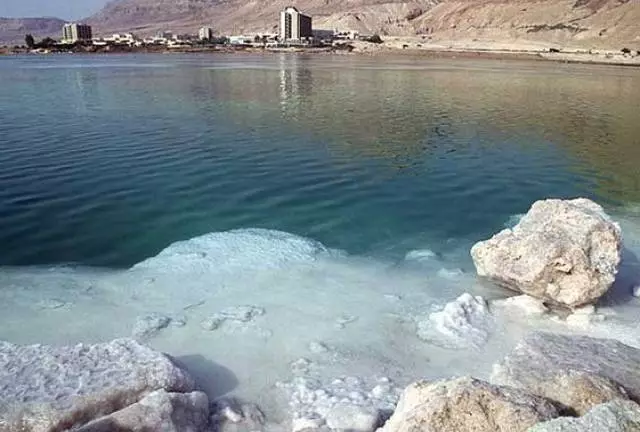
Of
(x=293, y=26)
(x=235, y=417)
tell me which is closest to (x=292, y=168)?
(x=235, y=417)

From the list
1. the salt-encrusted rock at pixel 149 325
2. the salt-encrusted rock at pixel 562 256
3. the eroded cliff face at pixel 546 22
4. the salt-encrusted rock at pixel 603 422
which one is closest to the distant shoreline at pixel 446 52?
the eroded cliff face at pixel 546 22

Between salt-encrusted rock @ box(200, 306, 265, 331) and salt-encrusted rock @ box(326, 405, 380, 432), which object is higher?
salt-encrusted rock @ box(326, 405, 380, 432)

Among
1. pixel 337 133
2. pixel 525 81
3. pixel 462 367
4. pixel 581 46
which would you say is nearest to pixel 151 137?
pixel 337 133

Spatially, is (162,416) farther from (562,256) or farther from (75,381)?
(562,256)

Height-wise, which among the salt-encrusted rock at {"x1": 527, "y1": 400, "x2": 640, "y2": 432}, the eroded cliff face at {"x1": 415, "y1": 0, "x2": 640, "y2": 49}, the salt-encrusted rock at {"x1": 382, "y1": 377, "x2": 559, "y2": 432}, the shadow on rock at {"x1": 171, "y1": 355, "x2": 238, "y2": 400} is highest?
the eroded cliff face at {"x1": 415, "y1": 0, "x2": 640, "y2": 49}

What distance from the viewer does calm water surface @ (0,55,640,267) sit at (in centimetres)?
1424

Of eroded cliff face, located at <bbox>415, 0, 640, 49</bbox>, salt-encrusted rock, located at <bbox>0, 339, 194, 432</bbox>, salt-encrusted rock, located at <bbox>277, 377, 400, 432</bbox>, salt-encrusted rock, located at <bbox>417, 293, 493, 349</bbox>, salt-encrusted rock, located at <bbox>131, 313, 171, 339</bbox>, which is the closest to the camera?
salt-encrusted rock, located at <bbox>0, 339, 194, 432</bbox>

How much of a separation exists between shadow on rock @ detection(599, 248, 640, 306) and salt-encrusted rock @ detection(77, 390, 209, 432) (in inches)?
290

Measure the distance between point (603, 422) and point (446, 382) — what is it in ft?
4.86

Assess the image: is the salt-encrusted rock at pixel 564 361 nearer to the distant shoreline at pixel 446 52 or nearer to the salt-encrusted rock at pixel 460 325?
the salt-encrusted rock at pixel 460 325

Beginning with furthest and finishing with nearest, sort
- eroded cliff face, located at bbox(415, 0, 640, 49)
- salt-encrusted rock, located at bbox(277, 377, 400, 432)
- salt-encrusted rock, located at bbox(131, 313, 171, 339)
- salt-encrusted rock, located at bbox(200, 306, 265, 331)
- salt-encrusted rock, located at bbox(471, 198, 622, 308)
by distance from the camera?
eroded cliff face, located at bbox(415, 0, 640, 49) < salt-encrusted rock, located at bbox(471, 198, 622, 308) < salt-encrusted rock, located at bbox(200, 306, 265, 331) < salt-encrusted rock, located at bbox(131, 313, 171, 339) < salt-encrusted rock, located at bbox(277, 377, 400, 432)

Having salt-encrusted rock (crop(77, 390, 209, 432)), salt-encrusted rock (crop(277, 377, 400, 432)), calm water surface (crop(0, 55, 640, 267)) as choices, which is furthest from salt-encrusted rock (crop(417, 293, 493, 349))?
salt-encrusted rock (crop(77, 390, 209, 432))

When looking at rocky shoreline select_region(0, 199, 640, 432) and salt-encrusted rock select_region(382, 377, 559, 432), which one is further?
rocky shoreline select_region(0, 199, 640, 432)

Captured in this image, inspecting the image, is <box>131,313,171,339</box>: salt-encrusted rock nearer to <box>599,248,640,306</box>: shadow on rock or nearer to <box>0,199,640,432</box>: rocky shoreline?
<box>0,199,640,432</box>: rocky shoreline
